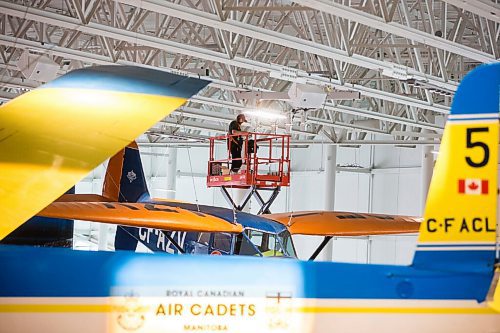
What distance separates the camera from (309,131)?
81.8 ft

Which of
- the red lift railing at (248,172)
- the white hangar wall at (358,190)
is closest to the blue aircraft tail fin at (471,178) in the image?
the red lift railing at (248,172)

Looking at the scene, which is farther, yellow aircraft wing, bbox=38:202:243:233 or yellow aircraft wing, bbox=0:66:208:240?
yellow aircraft wing, bbox=38:202:243:233

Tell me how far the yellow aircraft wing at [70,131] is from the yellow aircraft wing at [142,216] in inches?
171

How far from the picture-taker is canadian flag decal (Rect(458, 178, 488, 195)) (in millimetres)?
4539

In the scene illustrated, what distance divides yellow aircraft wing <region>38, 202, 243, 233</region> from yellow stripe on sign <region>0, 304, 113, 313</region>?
3999mm

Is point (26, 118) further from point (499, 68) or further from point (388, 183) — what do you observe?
point (388, 183)

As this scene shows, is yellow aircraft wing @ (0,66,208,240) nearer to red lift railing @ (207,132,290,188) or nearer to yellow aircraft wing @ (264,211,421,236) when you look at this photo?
yellow aircraft wing @ (264,211,421,236)

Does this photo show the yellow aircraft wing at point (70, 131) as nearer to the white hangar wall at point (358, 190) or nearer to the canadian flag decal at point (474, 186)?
the canadian flag decal at point (474, 186)

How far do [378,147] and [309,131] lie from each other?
189 inches

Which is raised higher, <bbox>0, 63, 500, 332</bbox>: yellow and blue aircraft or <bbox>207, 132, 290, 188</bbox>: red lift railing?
<bbox>207, 132, 290, 188</bbox>: red lift railing

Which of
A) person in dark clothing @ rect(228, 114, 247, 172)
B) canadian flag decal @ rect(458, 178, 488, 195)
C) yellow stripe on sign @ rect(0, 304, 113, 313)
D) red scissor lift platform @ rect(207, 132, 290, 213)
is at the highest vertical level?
person in dark clothing @ rect(228, 114, 247, 172)

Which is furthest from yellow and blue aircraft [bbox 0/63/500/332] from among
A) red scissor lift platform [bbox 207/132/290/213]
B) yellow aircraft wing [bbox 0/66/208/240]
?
red scissor lift platform [bbox 207/132/290/213]

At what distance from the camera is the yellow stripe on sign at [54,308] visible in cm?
452

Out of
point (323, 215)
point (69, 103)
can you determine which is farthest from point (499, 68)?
point (323, 215)
